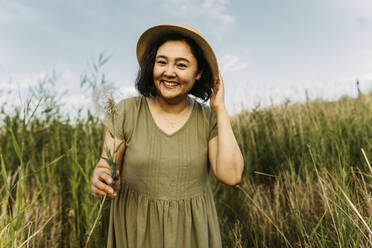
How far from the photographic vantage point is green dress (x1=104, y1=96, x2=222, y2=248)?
159cm

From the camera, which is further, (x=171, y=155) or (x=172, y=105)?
(x=172, y=105)

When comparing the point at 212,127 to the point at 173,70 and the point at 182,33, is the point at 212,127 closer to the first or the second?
the point at 173,70

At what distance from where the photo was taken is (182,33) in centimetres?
171

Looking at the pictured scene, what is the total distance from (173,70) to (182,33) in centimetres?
30

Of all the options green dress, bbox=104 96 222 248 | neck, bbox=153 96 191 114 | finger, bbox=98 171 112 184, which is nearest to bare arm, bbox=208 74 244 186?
green dress, bbox=104 96 222 248

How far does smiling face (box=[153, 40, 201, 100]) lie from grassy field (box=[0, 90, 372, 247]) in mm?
752

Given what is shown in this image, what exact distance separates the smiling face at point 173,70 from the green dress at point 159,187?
0.76 feet

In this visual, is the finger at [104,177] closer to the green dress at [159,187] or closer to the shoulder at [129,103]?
the green dress at [159,187]

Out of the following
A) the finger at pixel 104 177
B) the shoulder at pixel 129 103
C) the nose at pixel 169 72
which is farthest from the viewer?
the shoulder at pixel 129 103

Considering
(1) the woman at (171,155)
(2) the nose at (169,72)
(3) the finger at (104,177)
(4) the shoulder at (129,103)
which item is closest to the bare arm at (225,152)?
(1) the woman at (171,155)

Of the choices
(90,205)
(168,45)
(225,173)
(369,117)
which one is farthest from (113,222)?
(369,117)

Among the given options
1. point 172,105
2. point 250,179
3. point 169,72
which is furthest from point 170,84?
point 250,179

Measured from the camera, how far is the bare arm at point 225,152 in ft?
5.24

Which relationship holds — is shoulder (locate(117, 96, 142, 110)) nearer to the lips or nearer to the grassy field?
the lips
